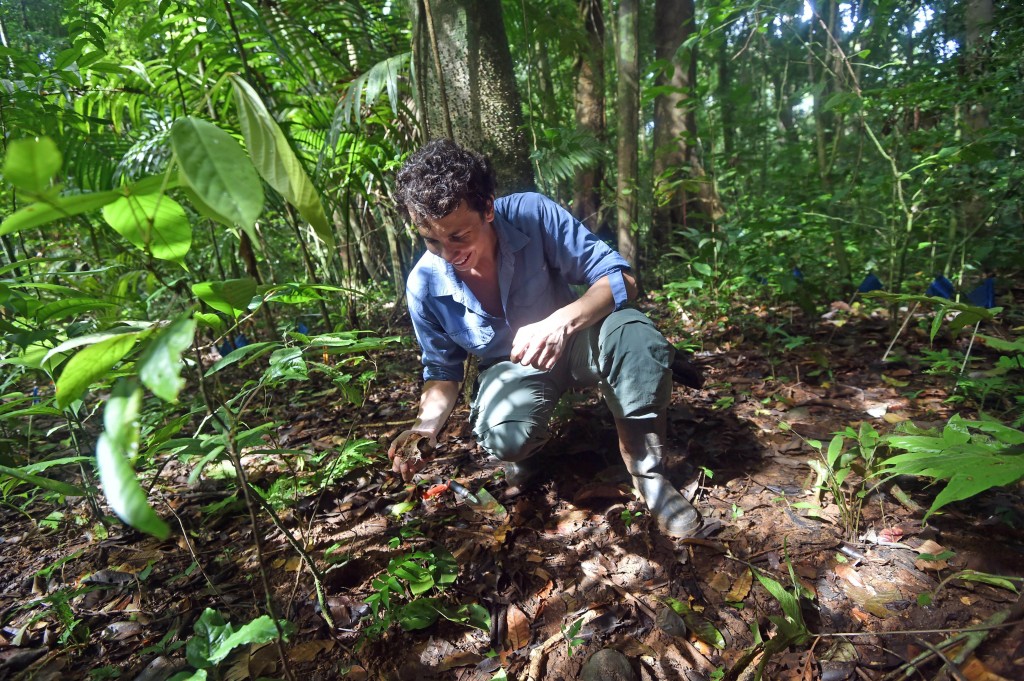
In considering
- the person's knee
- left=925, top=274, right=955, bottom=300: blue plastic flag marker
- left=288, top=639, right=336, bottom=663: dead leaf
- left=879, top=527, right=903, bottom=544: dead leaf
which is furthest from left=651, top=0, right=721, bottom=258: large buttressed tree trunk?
left=288, top=639, right=336, bottom=663: dead leaf

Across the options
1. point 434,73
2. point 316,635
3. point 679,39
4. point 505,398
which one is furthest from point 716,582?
point 679,39

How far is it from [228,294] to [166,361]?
1.20ft

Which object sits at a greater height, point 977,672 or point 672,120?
point 672,120

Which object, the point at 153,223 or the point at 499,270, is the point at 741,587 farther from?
the point at 153,223

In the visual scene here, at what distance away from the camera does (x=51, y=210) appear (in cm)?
49

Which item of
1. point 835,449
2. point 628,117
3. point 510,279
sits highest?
point 628,117

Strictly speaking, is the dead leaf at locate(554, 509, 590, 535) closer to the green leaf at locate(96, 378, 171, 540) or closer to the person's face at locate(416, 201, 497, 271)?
the person's face at locate(416, 201, 497, 271)

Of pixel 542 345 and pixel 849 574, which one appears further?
pixel 542 345

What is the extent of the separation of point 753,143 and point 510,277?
13.8 ft

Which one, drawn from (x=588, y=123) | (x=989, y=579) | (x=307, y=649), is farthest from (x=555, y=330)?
(x=588, y=123)

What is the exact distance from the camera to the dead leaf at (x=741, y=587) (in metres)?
1.35

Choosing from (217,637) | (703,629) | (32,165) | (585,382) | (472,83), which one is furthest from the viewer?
(472,83)

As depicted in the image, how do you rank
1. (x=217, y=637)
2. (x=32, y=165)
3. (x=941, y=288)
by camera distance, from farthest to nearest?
1. (x=941, y=288)
2. (x=217, y=637)
3. (x=32, y=165)

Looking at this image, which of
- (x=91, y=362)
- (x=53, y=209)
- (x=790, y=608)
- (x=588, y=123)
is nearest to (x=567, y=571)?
(x=790, y=608)
